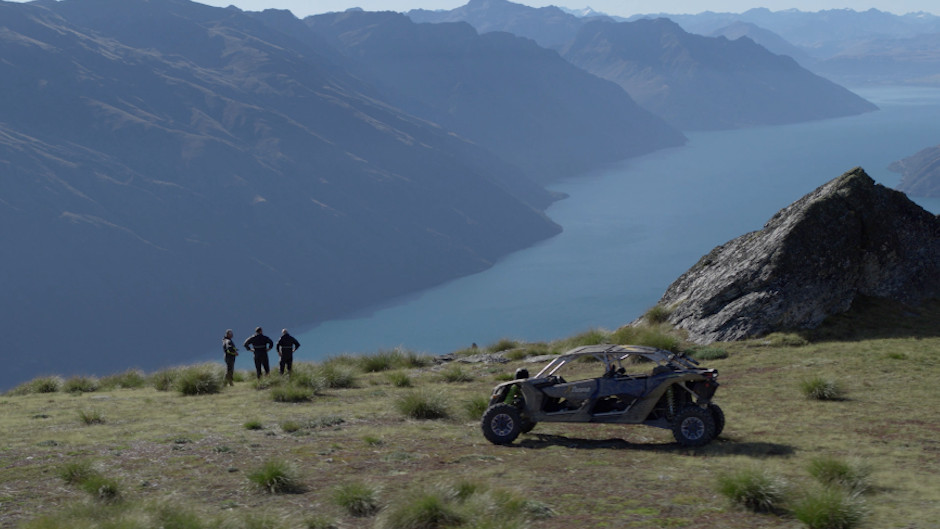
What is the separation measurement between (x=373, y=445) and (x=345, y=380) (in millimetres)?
8159

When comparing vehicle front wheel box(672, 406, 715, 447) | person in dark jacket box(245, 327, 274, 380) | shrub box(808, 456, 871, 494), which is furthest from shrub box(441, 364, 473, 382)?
shrub box(808, 456, 871, 494)

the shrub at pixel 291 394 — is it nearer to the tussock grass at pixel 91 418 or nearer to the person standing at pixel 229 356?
the person standing at pixel 229 356

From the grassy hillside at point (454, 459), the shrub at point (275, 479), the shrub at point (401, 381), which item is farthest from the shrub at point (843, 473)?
the shrub at point (401, 381)

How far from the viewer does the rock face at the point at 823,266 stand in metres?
21.5

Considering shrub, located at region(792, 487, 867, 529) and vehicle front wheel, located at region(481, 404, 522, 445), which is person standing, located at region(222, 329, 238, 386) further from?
shrub, located at region(792, 487, 867, 529)

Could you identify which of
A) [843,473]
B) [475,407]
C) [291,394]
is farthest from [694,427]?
[291,394]

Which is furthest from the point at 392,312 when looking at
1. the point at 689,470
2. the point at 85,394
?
the point at 689,470

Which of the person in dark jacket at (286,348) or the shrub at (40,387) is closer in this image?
the person in dark jacket at (286,348)

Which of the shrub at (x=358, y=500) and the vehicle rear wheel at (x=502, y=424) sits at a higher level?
the vehicle rear wheel at (x=502, y=424)

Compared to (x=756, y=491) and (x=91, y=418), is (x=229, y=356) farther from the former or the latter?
(x=756, y=491)

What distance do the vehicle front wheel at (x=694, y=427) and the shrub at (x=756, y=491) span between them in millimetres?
2852

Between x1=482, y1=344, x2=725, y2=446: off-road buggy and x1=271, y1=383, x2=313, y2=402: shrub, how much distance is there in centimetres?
645

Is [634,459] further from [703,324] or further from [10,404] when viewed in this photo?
[10,404]

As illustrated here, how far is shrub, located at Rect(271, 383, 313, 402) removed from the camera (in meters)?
17.8
